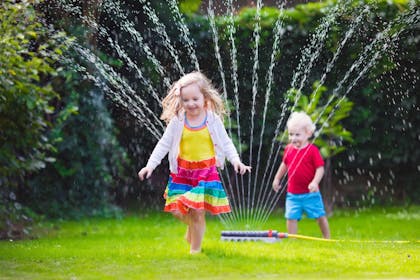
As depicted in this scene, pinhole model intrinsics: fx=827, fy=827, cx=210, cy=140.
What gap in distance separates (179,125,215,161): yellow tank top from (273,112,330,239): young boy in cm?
159

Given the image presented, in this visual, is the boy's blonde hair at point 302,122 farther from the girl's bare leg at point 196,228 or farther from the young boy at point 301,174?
the girl's bare leg at point 196,228

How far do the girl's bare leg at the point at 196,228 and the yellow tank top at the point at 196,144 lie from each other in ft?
1.18

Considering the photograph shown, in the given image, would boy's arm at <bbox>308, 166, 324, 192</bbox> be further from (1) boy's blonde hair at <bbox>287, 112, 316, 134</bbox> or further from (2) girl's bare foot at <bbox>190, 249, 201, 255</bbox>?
(2) girl's bare foot at <bbox>190, 249, 201, 255</bbox>

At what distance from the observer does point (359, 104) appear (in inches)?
364

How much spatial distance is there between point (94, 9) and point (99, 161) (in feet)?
5.35

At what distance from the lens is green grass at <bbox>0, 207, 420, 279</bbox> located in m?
4.59

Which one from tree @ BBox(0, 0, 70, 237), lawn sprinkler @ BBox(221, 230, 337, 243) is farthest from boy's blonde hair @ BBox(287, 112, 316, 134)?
tree @ BBox(0, 0, 70, 237)

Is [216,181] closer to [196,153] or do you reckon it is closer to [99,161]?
[196,153]

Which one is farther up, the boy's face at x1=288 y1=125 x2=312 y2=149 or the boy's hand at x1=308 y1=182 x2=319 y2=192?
the boy's face at x1=288 y1=125 x2=312 y2=149

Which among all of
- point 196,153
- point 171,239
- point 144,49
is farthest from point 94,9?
point 196,153

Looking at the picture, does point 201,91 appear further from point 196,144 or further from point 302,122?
point 302,122

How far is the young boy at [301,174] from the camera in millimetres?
6867

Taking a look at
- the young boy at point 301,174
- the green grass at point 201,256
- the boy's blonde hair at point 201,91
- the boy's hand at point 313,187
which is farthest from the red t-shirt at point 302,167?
the boy's blonde hair at point 201,91

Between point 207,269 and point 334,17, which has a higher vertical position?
point 334,17
